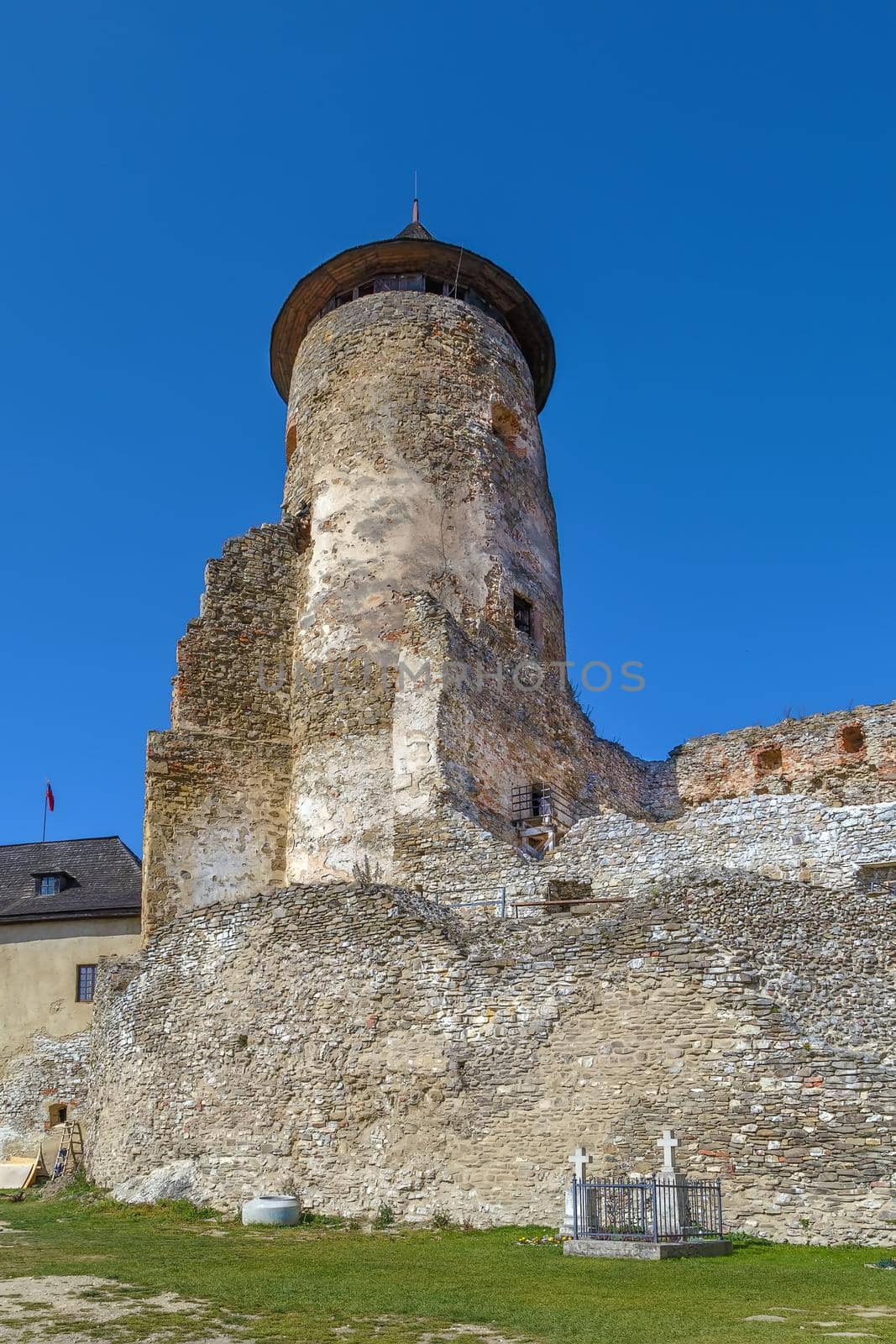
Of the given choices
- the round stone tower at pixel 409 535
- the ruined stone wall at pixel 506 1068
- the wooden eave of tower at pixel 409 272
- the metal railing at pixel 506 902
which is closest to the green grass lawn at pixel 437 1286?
the ruined stone wall at pixel 506 1068

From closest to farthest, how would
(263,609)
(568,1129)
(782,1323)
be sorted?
(782,1323) < (568,1129) < (263,609)

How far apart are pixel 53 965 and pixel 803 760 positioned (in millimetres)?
16787

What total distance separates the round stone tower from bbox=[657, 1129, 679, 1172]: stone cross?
732 cm

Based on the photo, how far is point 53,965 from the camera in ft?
84.7

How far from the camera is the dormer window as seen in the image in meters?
28.0

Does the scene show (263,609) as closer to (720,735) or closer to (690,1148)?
(720,735)

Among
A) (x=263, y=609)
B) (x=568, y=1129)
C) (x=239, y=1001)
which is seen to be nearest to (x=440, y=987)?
(x=568, y=1129)

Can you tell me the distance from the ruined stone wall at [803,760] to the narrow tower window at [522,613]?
18.2 ft

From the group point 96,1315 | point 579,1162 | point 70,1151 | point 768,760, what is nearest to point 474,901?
point 579,1162

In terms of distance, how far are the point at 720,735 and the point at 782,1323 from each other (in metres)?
19.4

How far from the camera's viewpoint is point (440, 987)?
14.1 m

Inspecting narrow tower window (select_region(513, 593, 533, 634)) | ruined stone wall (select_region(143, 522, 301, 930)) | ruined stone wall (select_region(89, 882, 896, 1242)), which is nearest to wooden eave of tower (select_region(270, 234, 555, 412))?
ruined stone wall (select_region(143, 522, 301, 930))

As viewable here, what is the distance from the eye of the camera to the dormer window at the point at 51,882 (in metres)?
28.0

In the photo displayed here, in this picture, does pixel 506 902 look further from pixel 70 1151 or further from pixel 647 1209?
pixel 70 1151
